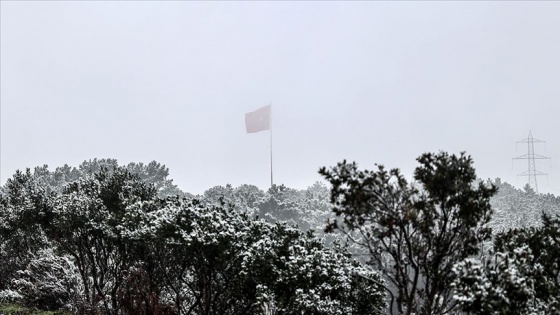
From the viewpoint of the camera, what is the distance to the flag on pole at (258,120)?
4816 cm

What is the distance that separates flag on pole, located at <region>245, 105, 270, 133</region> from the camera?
1896 inches

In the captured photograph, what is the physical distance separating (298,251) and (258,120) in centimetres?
3528

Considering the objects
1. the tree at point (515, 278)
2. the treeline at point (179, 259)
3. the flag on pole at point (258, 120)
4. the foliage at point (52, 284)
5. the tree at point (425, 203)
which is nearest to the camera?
the tree at point (515, 278)

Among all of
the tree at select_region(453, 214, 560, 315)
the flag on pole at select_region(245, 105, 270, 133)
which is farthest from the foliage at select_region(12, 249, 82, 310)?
the flag on pole at select_region(245, 105, 270, 133)

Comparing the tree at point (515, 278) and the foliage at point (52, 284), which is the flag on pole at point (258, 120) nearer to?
the foliage at point (52, 284)

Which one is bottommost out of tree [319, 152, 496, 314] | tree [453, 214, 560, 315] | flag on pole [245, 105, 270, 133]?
tree [453, 214, 560, 315]

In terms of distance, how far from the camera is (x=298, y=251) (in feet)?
45.8

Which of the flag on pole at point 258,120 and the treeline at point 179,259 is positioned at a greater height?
the flag on pole at point 258,120

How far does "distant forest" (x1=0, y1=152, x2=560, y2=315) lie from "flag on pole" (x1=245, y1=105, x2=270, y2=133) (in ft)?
79.4

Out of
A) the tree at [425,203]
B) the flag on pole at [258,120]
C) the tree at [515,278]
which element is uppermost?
the flag on pole at [258,120]

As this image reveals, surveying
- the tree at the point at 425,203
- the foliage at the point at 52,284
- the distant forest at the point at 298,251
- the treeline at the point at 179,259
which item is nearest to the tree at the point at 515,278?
the distant forest at the point at 298,251

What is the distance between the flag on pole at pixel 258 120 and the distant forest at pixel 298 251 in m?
24.2

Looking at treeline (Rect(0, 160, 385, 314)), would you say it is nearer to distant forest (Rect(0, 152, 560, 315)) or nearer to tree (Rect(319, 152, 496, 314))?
distant forest (Rect(0, 152, 560, 315))

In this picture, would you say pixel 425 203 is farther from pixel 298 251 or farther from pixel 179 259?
pixel 179 259
